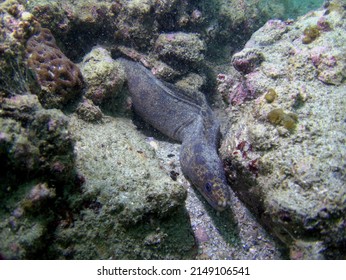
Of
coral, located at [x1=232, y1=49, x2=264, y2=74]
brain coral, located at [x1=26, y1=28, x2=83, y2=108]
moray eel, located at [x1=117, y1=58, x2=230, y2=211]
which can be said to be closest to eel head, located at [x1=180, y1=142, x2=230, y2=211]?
moray eel, located at [x1=117, y1=58, x2=230, y2=211]

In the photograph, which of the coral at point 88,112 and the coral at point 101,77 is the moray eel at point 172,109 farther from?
the coral at point 88,112

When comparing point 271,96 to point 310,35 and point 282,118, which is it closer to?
point 282,118

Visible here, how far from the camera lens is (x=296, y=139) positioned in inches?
138

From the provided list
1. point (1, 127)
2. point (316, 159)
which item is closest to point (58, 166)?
point (1, 127)

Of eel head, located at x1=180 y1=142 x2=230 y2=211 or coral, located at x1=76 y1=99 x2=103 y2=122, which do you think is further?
coral, located at x1=76 y1=99 x2=103 y2=122

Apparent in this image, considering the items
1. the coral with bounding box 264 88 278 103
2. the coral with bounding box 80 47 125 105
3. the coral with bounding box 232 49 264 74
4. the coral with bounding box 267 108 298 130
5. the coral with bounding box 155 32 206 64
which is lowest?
the coral with bounding box 80 47 125 105

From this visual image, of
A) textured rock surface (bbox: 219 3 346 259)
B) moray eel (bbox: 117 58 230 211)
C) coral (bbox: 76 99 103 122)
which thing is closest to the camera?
textured rock surface (bbox: 219 3 346 259)

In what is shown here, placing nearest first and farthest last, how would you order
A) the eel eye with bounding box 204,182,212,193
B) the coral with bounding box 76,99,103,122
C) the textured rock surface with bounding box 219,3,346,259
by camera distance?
1. the textured rock surface with bounding box 219,3,346,259
2. the eel eye with bounding box 204,182,212,193
3. the coral with bounding box 76,99,103,122

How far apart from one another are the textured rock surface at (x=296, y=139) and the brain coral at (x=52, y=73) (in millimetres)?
3003

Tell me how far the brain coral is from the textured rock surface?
3.00 metres

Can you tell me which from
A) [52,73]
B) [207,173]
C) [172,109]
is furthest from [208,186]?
[52,73]

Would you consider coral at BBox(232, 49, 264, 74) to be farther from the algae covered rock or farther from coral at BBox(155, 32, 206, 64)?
the algae covered rock

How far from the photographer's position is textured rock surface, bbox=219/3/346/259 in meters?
2.98

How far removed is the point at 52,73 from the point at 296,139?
423cm
